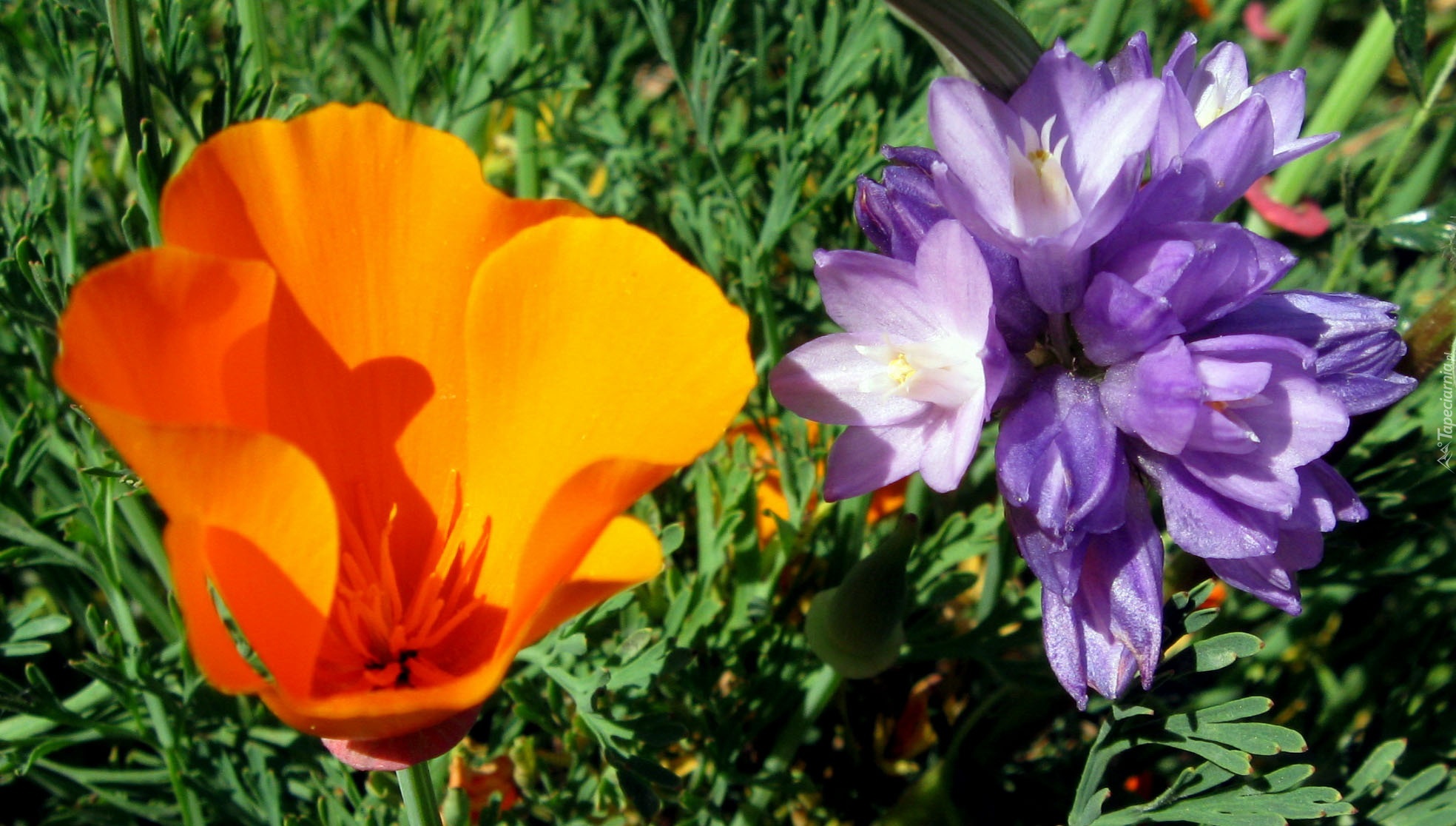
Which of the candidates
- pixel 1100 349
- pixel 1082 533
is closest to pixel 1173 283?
pixel 1100 349

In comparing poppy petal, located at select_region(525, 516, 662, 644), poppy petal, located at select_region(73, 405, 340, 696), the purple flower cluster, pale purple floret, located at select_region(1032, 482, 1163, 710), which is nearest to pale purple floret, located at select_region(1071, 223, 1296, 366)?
the purple flower cluster

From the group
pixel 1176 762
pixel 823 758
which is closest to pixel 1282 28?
pixel 1176 762

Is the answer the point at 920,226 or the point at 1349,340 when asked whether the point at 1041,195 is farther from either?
the point at 1349,340

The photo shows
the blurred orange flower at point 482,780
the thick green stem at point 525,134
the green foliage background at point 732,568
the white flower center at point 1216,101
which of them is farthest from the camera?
the thick green stem at point 525,134

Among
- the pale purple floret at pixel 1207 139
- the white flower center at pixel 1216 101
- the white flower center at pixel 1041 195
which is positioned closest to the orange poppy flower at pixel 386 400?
the white flower center at pixel 1041 195

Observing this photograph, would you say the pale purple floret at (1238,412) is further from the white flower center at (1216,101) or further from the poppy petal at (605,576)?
the poppy petal at (605,576)

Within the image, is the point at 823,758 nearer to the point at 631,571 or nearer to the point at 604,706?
the point at 604,706
